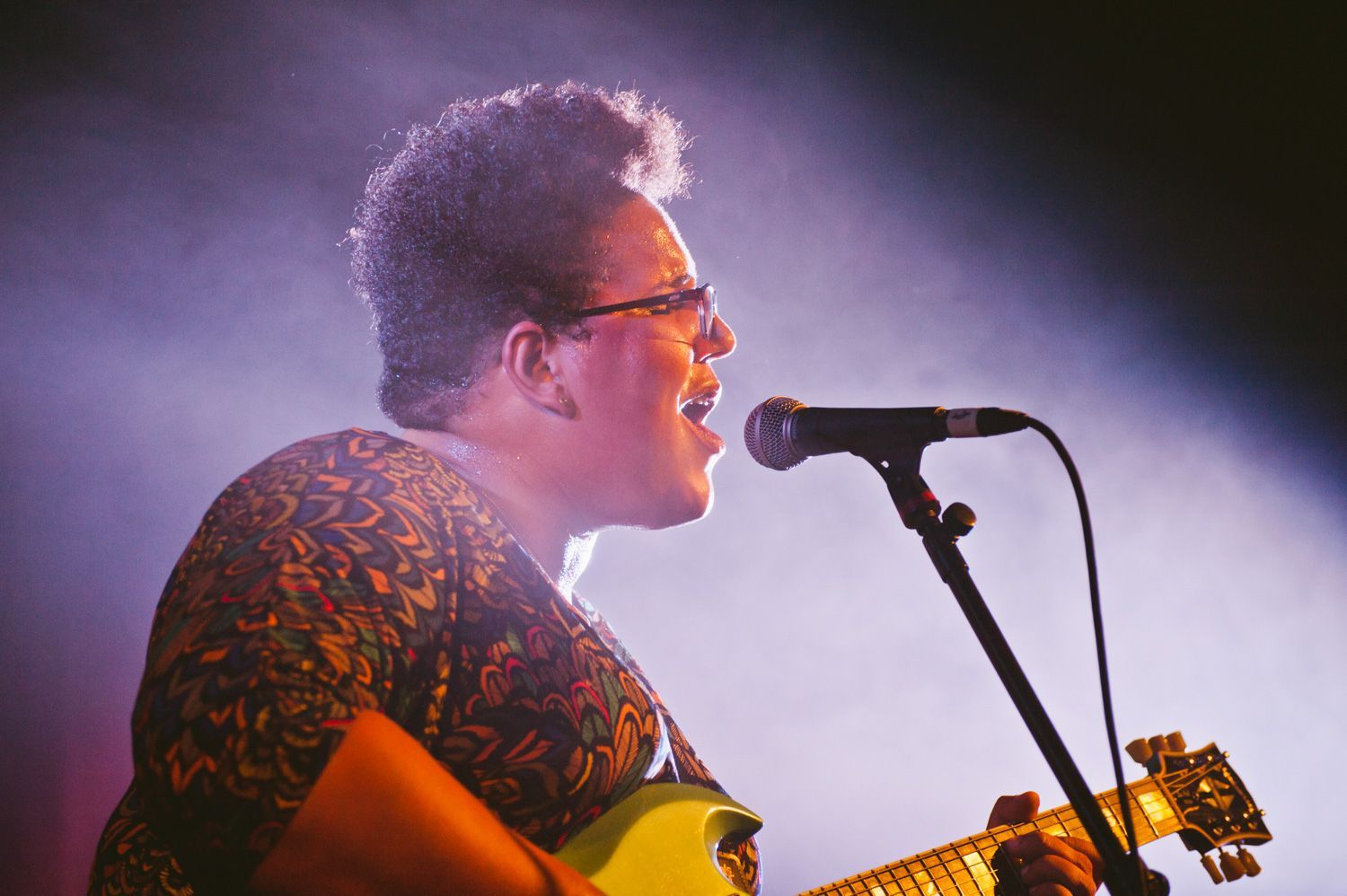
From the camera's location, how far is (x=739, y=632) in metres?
4.70

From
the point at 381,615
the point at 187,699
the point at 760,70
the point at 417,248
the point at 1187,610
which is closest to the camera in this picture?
the point at 187,699

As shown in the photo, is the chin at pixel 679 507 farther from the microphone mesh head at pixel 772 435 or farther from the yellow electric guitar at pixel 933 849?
the yellow electric guitar at pixel 933 849

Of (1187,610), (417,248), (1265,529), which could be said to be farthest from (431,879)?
(1265,529)

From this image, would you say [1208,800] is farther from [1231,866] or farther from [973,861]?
[973,861]

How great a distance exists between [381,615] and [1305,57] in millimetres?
6048

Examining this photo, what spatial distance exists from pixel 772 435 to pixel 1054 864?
1431 millimetres

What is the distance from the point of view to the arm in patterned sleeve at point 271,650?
3.25 feet

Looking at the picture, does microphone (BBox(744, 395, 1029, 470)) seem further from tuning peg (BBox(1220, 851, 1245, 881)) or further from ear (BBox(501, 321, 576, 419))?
tuning peg (BBox(1220, 851, 1245, 881))

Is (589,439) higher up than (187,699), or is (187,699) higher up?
(589,439)

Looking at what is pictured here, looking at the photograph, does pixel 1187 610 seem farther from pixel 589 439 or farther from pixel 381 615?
pixel 381 615

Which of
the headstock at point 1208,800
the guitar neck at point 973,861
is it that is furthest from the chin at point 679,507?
the headstock at point 1208,800

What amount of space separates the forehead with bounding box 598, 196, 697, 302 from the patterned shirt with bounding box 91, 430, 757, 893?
3.32 ft

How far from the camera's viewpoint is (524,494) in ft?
7.02

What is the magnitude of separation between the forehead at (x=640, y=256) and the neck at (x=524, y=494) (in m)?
0.61
